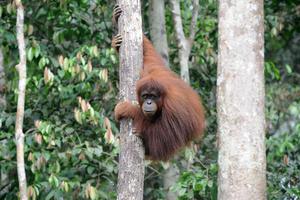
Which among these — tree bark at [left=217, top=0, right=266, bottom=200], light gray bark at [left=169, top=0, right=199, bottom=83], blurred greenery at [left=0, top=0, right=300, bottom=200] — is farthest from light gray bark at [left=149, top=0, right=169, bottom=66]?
tree bark at [left=217, top=0, right=266, bottom=200]

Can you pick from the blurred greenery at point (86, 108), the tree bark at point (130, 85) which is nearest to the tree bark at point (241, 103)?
the tree bark at point (130, 85)

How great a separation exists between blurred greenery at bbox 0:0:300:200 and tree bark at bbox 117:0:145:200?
2.78 ft

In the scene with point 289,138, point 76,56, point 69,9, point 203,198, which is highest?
point 69,9

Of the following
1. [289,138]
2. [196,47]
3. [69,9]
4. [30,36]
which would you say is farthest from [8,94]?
[289,138]

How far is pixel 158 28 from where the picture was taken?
19.2 feet

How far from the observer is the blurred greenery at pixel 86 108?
16.3 feet

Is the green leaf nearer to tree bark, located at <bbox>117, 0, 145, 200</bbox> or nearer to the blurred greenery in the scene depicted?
the blurred greenery

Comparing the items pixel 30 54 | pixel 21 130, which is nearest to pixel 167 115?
pixel 21 130

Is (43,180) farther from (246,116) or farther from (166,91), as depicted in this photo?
(246,116)

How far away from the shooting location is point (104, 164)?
209 inches

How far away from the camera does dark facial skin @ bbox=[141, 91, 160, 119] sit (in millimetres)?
4266

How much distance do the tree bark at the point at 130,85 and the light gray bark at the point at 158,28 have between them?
1797 millimetres

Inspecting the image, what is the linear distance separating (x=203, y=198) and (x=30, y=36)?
2.00 m

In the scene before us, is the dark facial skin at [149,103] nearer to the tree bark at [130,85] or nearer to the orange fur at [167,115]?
the orange fur at [167,115]
